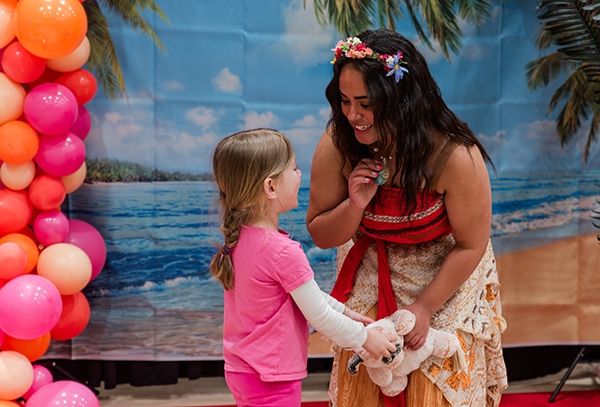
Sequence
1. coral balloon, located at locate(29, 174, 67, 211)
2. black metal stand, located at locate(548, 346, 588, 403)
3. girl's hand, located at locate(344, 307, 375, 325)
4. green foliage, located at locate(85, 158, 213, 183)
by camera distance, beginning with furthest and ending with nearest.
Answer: black metal stand, located at locate(548, 346, 588, 403), green foliage, located at locate(85, 158, 213, 183), coral balloon, located at locate(29, 174, 67, 211), girl's hand, located at locate(344, 307, 375, 325)

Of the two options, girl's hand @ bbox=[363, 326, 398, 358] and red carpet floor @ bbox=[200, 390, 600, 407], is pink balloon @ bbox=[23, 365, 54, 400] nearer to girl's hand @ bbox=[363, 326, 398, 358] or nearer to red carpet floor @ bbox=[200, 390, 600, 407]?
red carpet floor @ bbox=[200, 390, 600, 407]

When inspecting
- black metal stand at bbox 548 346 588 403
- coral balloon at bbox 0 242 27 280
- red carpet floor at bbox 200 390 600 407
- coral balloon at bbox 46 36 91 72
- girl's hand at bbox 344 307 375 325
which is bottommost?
red carpet floor at bbox 200 390 600 407

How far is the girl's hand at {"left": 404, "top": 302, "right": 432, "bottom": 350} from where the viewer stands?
7.11ft

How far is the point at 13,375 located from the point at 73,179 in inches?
33.1

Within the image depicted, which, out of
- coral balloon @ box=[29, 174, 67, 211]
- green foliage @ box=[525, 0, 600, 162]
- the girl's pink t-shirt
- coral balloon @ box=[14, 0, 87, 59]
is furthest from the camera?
green foliage @ box=[525, 0, 600, 162]

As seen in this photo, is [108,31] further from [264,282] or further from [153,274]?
[264,282]

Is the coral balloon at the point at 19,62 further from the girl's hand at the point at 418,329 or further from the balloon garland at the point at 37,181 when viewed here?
the girl's hand at the point at 418,329

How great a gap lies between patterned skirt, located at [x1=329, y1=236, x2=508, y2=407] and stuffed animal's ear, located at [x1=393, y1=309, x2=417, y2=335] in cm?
12

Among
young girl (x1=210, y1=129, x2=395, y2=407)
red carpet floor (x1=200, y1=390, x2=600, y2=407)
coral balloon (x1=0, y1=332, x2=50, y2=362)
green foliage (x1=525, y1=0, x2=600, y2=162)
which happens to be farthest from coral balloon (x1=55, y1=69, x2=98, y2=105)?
green foliage (x1=525, y1=0, x2=600, y2=162)

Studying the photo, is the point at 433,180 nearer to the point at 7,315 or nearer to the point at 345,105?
the point at 345,105

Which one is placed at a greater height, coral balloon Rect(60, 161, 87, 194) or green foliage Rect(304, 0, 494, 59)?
green foliage Rect(304, 0, 494, 59)

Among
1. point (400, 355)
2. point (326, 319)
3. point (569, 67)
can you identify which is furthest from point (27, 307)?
point (569, 67)

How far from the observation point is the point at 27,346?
118 inches

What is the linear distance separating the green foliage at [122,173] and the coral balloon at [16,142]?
0.64 m
